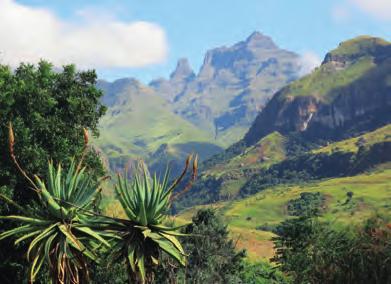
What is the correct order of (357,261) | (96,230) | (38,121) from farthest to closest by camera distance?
(38,121), (357,261), (96,230)

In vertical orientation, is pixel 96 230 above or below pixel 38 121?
below

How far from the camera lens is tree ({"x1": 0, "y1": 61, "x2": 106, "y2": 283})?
94.9ft

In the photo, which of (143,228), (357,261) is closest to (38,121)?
(143,228)

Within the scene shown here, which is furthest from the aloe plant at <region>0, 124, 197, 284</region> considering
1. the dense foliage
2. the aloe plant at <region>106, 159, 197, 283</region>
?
the dense foliage

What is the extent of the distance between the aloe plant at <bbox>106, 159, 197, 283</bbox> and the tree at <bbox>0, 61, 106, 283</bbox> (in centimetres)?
1360

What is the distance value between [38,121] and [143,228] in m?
17.0

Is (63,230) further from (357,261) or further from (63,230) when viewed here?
(357,261)

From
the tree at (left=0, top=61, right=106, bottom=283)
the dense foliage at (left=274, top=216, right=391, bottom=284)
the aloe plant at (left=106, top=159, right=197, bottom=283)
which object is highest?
the tree at (left=0, top=61, right=106, bottom=283)

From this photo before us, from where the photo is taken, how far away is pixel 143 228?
49.9ft

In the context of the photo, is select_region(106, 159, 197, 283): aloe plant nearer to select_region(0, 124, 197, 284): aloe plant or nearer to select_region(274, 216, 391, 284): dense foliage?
select_region(0, 124, 197, 284): aloe plant

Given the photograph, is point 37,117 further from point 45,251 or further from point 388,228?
point 388,228

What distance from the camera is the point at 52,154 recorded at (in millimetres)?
30203

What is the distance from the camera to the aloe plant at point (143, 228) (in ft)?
50.1

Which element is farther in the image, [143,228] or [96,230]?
[96,230]
